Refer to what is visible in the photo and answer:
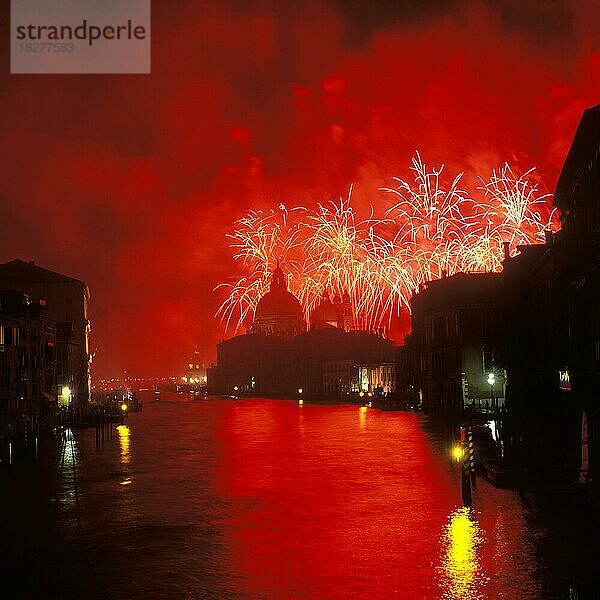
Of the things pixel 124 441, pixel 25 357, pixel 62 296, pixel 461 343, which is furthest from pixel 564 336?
pixel 62 296

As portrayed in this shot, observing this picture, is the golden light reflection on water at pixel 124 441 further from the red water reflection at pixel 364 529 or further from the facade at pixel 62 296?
the facade at pixel 62 296

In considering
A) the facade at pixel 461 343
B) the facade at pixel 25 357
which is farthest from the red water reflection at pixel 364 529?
the facade at pixel 461 343

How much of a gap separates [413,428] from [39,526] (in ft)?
152

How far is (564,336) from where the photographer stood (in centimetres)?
3472

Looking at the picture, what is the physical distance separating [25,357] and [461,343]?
132 ft

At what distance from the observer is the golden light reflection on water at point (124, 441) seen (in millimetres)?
52375

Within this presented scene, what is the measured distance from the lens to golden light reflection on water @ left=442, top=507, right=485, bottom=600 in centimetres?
1930

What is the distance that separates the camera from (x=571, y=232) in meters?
32.2

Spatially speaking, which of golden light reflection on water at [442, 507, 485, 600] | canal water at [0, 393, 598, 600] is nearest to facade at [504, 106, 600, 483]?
canal water at [0, 393, 598, 600]

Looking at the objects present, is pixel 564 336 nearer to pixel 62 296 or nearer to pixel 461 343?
pixel 461 343

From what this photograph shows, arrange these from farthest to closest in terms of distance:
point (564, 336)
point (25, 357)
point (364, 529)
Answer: point (25, 357)
point (564, 336)
point (364, 529)

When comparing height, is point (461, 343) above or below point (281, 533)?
above

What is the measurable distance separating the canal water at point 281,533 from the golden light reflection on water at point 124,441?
10.4 feet

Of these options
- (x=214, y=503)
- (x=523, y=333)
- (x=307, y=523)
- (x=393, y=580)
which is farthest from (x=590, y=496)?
(x=523, y=333)
